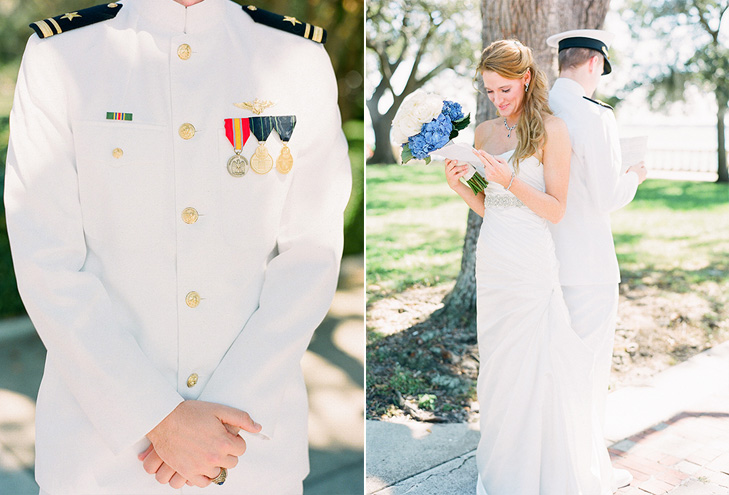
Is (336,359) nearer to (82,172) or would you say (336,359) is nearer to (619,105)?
(82,172)

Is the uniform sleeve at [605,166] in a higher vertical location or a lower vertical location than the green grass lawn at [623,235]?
higher

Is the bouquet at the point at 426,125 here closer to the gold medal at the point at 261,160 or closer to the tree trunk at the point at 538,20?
the gold medal at the point at 261,160

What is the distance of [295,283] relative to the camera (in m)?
1.59

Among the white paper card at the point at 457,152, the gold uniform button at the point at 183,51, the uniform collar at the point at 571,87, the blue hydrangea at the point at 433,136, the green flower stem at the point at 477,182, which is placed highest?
the gold uniform button at the point at 183,51

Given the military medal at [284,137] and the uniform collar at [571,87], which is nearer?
the military medal at [284,137]

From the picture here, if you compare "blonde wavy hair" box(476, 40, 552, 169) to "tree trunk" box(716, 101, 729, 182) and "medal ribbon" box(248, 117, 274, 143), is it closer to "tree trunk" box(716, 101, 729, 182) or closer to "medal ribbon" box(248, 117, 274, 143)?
"medal ribbon" box(248, 117, 274, 143)

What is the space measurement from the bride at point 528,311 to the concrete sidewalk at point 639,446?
52 cm

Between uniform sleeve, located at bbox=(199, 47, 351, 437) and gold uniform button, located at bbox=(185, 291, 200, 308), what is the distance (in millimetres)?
125

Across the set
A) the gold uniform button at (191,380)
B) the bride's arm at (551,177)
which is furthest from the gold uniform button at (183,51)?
the bride's arm at (551,177)

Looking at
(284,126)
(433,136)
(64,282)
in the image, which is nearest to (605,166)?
(433,136)

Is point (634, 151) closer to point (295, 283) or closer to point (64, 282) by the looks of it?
point (295, 283)

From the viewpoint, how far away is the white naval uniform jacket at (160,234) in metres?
1.45

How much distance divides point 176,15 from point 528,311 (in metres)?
2.03

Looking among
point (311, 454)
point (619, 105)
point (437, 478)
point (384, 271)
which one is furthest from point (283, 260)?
point (619, 105)
